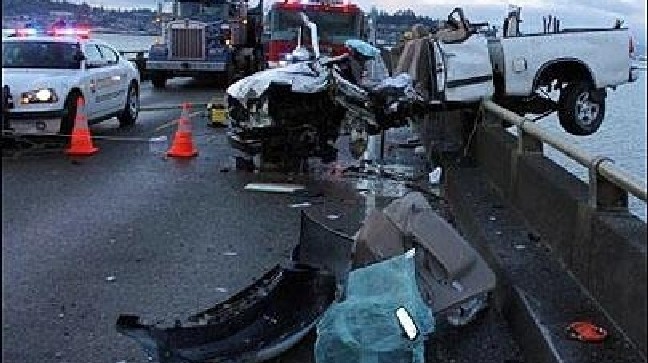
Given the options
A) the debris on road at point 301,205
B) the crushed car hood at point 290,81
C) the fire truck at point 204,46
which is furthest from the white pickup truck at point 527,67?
the fire truck at point 204,46

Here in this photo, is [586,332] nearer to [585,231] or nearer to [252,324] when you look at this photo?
[585,231]

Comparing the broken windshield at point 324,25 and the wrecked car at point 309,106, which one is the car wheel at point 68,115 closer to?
the wrecked car at point 309,106

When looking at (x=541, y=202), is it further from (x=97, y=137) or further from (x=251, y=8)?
(x=251, y=8)

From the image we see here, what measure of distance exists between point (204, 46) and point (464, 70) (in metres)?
18.7

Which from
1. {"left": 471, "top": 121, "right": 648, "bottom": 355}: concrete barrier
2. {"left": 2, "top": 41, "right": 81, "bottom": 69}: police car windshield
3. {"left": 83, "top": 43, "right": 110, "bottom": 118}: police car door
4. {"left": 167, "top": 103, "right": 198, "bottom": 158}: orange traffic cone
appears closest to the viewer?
{"left": 471, "top": 121, "right": 648, "bottom": 355}: concrete barrier

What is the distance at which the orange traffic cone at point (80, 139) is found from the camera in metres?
13.0

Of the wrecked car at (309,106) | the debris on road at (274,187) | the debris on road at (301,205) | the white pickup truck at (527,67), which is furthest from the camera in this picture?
the white pickup truck at (527,67)

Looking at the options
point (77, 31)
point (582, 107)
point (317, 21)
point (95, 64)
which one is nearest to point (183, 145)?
point (95, 64)

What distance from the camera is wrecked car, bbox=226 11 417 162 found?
35.8 ft

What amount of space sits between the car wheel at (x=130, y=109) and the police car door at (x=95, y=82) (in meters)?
1.19

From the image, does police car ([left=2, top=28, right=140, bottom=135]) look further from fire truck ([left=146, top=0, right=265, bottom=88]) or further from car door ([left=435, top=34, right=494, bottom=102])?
fire truck ([left=146, top=0, right=265, bottom=88])

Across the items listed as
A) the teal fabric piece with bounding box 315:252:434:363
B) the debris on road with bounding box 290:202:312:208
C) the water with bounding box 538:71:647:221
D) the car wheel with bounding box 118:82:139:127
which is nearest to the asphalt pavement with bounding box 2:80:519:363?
the debris on road with bounding box 290:202:312:208

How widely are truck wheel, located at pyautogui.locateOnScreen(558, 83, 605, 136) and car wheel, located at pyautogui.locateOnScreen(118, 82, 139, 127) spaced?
8.27 m

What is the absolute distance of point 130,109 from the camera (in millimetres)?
17641
